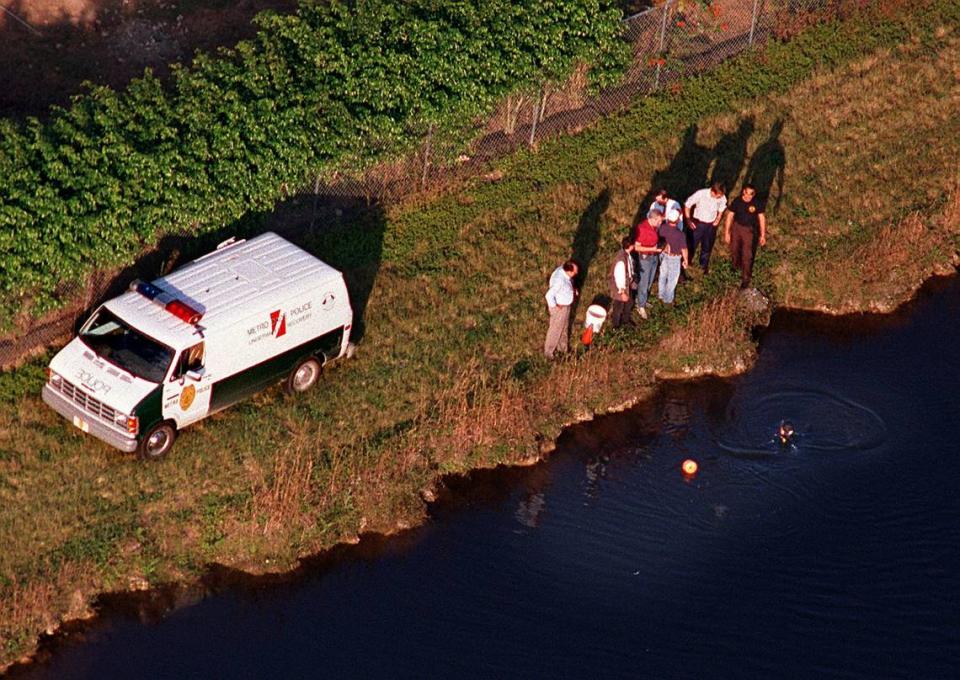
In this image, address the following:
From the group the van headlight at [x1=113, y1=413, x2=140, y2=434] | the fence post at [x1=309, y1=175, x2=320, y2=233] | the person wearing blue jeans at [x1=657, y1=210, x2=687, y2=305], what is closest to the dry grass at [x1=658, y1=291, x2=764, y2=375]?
the person wearing blue jeans at [x1=657, y1=210, x2=687, y2=305]

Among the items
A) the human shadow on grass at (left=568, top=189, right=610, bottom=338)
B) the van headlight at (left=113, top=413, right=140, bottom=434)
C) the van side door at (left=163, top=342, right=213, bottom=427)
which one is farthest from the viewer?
the human shadow on grass at (left=568, top=189, right=610, bottom=338)

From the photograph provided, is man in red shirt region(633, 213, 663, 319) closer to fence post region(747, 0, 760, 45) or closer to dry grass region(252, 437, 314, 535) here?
dry grass region(252, 437, 314, 535)

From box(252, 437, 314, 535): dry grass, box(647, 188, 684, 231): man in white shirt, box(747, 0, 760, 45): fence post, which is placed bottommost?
box(252, 437, 314, 535): dry grass

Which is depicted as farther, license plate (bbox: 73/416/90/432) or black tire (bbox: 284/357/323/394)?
black tire (bbox: 284/357/323/394)

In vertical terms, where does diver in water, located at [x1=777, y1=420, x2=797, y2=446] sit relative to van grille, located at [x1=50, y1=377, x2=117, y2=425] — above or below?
above

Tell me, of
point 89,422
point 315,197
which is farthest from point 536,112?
point 89,422

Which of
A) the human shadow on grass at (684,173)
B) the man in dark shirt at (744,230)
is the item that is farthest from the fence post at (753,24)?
the man in dark shirt at (744,230)

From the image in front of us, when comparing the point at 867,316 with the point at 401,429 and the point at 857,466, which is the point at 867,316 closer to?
the point at 857,466

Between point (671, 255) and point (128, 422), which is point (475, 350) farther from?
point (128, 422)

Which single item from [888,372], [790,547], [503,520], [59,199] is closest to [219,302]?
[59,199]
